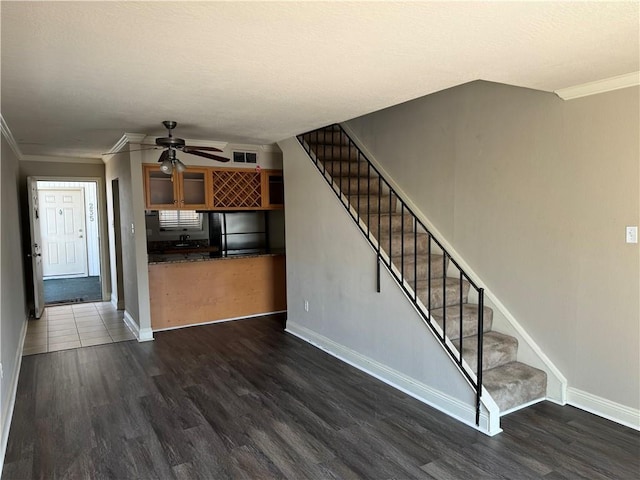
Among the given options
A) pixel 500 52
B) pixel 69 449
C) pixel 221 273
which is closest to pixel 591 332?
pixel 500 52

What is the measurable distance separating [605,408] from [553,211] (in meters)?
1.44

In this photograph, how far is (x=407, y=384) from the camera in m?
3.54

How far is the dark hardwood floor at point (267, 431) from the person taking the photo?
250 cm

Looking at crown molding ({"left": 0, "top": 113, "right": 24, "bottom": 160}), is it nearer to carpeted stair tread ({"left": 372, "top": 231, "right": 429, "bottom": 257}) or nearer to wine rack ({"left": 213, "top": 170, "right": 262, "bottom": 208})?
wine rack ({"left": 213, "top": 170, "right": 262, "bottom": 208})

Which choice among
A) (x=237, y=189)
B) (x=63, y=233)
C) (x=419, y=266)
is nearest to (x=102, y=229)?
(x=237, y=189)

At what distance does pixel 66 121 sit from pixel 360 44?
303 centimetres

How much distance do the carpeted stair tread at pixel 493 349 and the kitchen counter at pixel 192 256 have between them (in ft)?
10.9

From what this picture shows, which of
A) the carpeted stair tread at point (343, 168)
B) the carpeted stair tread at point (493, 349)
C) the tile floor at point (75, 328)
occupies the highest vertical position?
the carpeted stair tread at point (343, 168)

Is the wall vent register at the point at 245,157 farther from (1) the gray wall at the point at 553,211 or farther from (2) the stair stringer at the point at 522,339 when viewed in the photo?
(2) the stair stringer at the point at 522,339

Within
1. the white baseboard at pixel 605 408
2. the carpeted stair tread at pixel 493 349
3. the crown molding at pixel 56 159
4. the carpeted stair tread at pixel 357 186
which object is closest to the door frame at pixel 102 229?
the crown molding at pixel 56 159

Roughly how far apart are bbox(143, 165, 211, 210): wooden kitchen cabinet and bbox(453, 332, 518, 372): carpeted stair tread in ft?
12.0

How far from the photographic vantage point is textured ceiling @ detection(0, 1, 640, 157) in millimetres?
1819

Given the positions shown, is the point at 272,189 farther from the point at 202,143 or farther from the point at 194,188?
the point at 202,143

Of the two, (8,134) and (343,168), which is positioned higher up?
(8,134)
